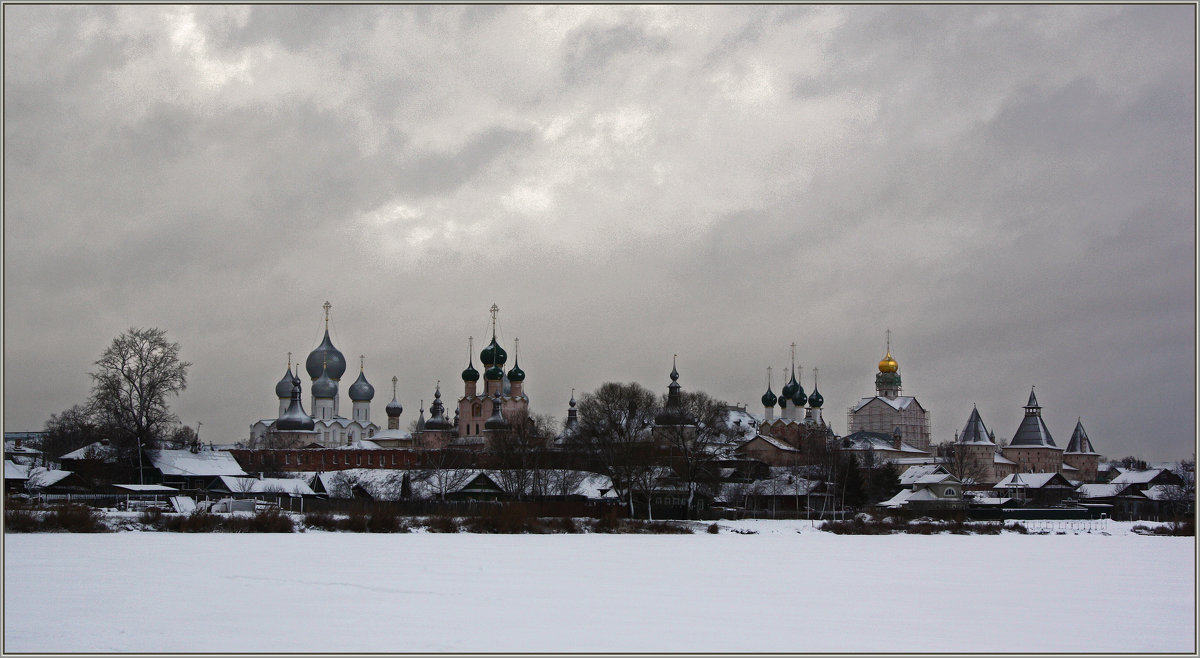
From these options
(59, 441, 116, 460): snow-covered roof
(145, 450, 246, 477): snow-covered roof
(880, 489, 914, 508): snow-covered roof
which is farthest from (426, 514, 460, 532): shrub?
(880, 489, 914, 508): snow-covered roof

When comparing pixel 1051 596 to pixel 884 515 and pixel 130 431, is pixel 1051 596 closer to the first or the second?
pixel 884 515

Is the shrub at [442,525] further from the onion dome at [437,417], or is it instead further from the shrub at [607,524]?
the onion dome at [437,417]

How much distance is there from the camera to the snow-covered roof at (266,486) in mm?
55906

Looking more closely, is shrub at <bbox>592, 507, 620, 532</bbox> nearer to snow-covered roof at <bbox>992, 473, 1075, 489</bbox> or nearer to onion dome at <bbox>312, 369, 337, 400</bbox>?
snow-covered roof at <bbox>992, 473, 1075, 489</bbox>

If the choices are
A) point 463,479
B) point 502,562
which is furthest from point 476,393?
point 502,562

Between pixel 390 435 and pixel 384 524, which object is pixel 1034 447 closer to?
pixel 390 435

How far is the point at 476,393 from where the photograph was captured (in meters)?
95.1

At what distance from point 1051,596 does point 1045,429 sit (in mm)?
92415

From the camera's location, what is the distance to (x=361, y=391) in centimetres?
10019

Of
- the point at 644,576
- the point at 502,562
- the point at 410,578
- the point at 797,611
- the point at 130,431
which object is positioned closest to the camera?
the point at 797,611

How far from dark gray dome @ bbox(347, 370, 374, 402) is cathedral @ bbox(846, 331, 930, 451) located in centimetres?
4363

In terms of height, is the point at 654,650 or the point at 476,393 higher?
the point at 476,393

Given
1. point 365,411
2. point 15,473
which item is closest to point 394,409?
point 365,411

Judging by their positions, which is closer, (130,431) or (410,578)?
(410,578)
